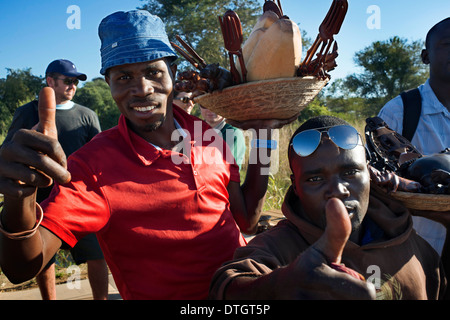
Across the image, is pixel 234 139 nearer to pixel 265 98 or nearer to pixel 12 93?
pixel 265 98

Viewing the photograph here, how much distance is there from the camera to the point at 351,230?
1.26m

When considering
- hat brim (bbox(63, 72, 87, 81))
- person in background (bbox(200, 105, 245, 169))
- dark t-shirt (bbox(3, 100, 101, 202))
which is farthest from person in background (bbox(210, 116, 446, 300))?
hat brim (bbox(63, 72, 87, 81))

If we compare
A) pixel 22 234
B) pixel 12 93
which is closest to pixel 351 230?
pixel 22 234

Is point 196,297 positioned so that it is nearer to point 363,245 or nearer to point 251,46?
point 363,245

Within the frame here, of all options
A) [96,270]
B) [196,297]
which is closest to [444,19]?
[196,297]

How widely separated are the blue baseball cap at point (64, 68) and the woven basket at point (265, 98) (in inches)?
109

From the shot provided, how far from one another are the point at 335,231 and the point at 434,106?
6.07 ft

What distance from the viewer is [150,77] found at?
1.77 meters

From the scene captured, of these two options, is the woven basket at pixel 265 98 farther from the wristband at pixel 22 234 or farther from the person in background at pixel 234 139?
the person in background at pixel 234 139

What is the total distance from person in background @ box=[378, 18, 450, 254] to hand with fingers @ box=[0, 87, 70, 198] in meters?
1.94

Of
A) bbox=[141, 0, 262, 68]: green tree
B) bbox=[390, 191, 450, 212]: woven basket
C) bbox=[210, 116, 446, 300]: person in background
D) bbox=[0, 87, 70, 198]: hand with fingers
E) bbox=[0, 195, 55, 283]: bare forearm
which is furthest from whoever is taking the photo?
bbox=[141, 0, 262, 68]: green tree

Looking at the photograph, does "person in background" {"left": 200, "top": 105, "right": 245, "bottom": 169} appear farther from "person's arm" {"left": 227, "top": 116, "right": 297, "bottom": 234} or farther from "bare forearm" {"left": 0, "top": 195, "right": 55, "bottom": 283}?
"bare forearm" {"left": 0, "top": 195, "right": 55, "bottom": 283}

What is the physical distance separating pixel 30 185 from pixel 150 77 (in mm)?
781

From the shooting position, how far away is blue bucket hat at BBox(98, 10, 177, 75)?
1679mm
